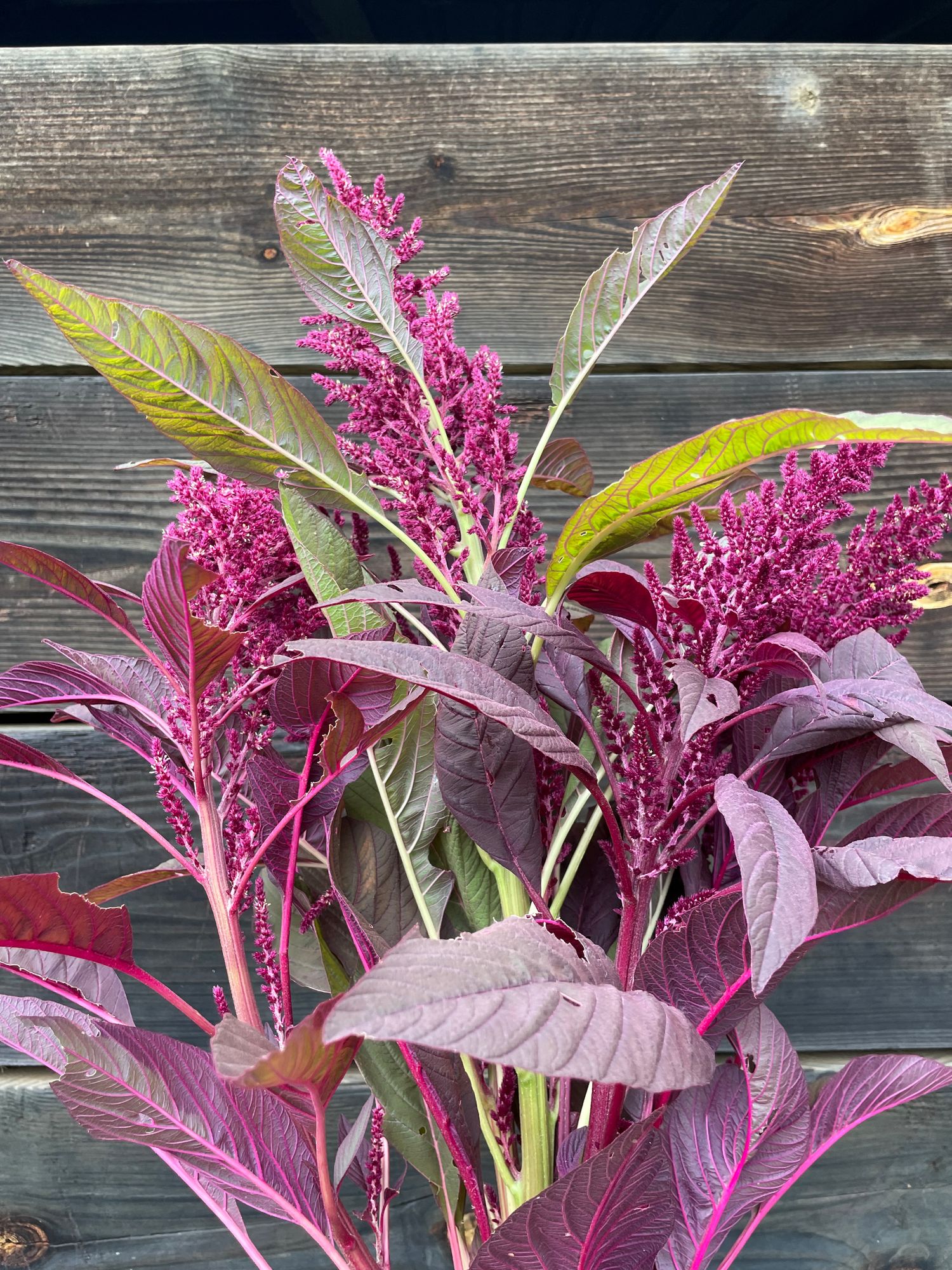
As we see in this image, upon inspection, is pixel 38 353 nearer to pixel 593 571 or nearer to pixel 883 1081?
pixel 593 571

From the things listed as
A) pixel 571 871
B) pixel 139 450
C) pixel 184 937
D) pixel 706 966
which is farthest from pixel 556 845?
pixel 139 450

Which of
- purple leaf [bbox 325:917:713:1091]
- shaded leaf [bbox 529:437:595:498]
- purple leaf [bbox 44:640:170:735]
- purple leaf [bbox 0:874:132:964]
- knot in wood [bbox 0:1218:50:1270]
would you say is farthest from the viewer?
knot in wood [bbox 0:1218:50:1270]

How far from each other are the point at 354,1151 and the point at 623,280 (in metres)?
0.52

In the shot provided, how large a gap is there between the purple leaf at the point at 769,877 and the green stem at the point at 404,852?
0.20 metres

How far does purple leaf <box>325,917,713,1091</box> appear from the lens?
0.25 meters

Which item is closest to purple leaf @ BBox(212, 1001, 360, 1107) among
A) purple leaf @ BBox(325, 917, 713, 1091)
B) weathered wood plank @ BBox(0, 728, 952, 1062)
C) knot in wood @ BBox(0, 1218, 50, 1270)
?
purple leaf @ BBox(325, 917, 713, 1091)

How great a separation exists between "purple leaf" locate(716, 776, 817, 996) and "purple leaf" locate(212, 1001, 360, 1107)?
0.49ft

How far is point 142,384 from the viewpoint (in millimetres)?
448

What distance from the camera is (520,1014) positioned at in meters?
0.27

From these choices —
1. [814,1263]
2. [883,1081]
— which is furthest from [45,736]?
[814,1263]

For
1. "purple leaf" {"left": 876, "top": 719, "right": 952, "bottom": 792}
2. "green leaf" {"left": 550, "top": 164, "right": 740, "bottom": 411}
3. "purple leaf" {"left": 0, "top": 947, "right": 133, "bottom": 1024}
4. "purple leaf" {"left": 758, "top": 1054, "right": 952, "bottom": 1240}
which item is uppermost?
"green leaf" {"left": 550, "top": 164, "right": 740, "bottom": 411}

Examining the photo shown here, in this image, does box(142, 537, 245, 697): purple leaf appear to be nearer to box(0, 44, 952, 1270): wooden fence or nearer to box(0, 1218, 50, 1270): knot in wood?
box(0, 44, 952, 1270): wooden fence

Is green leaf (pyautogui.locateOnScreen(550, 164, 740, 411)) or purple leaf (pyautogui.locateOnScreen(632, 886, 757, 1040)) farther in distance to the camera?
green leaf (pyautogui.locateOnScreen(550, 164, 740, 411))

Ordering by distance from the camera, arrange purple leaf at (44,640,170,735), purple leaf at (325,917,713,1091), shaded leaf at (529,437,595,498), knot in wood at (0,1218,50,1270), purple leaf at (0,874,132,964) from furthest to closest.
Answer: knot in wood at (0,1218,50,1270) < shaded leaf at (529,437,595,498) < purple leaf at (44,640,170,735) < purple leaf at (0,874,132,964) < purple leaf at (325,917,713,1091)
